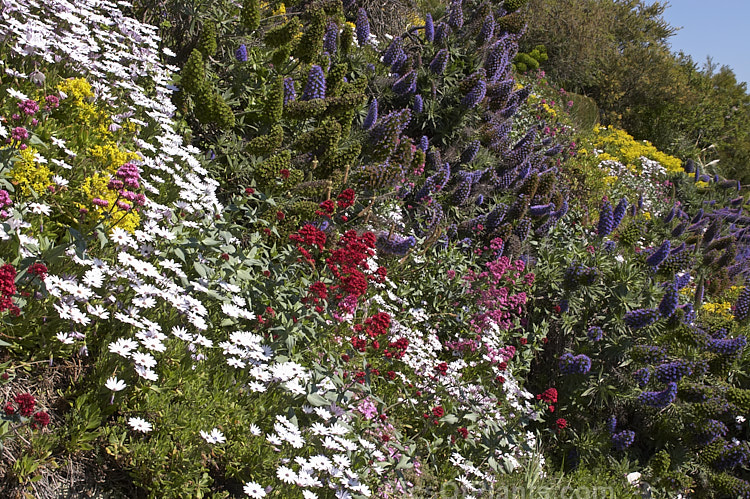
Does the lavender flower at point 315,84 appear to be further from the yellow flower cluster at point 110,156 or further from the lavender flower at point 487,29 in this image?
the lavender flower at point 487,29

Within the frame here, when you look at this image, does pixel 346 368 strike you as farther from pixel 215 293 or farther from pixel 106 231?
pixel 106 231

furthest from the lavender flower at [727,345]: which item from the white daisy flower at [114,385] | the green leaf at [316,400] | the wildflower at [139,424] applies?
the white daisy flower at [114,385]

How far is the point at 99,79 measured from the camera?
4.20 metres

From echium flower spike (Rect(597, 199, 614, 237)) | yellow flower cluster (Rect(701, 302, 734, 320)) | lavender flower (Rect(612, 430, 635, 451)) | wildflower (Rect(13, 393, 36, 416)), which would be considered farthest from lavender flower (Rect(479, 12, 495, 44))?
wildflower (Rect(13, 393, 36, 416))

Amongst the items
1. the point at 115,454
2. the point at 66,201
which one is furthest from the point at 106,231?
the point at 115,454

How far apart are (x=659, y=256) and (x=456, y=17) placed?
3.73 metres

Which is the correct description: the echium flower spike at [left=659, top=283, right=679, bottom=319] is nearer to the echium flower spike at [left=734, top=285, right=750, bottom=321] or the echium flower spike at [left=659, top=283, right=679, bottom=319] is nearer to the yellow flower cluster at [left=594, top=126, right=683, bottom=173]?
the echium flower spike at [left=734, top=285, right=750, bottom=321]

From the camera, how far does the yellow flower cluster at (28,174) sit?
8.77ft

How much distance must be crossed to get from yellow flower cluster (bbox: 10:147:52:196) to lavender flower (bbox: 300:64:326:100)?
94.5 inches

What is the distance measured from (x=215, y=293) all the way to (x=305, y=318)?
554 mm

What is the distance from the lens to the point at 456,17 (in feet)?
22.7

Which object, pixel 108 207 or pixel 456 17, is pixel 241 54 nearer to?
pixel 108 207

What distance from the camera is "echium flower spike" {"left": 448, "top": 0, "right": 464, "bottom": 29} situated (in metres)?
6.90

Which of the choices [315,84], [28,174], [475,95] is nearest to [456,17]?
[475,95]
